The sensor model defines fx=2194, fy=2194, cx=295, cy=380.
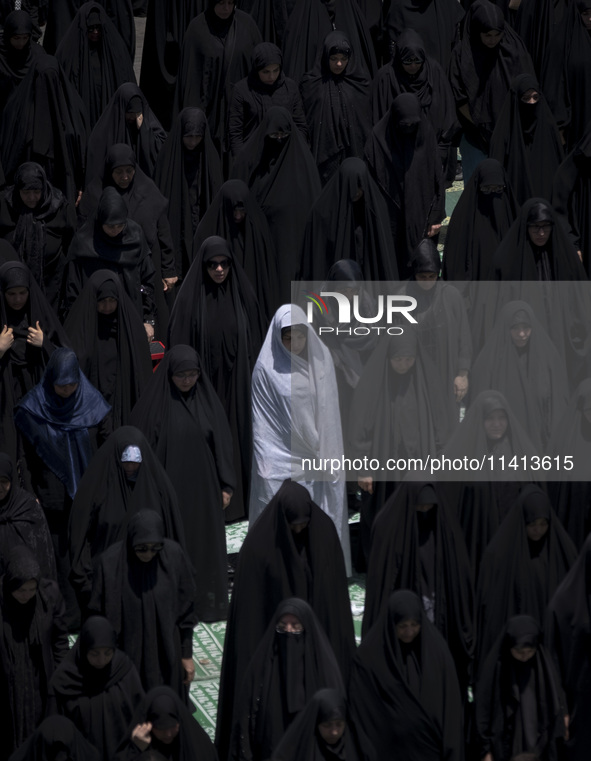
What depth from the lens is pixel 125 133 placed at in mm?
12922

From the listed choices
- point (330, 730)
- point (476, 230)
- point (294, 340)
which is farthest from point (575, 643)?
point (476, 230)

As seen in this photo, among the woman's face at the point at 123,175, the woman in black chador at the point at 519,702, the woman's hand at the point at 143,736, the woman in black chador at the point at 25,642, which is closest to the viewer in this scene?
the woman's hand at the point at 143,736

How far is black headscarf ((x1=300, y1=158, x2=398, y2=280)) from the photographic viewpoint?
12.0 metres

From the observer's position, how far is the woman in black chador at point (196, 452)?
1063 centimetres

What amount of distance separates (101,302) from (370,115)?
2660mm

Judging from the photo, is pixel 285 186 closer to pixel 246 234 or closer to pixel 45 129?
pixel 246 234

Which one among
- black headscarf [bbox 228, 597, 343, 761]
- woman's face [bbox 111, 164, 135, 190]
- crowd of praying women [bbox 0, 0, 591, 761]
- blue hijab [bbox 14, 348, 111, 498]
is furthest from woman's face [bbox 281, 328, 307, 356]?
black headscarf [bbox 228, 597, 343, 761]

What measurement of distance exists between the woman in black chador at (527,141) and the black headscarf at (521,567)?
3.41m

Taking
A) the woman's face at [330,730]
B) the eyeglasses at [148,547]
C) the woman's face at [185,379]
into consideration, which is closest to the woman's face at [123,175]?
the woman's face at [185,379]

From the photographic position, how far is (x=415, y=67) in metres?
12.9

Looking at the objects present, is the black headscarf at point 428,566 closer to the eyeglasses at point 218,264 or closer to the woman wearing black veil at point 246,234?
the eyeglasses at point 218,264

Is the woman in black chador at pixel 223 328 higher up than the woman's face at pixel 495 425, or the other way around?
the woman in black chador at pixel 223 328

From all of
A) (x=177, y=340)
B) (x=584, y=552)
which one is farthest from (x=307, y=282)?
(x=584, y=552)

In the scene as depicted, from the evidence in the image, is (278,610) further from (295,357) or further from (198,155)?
(198,155)
